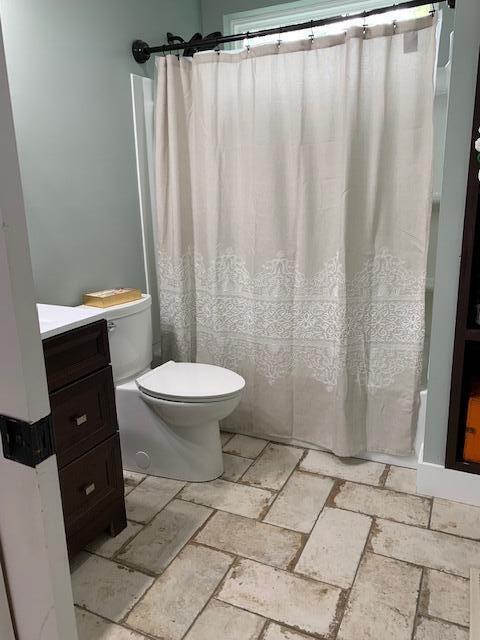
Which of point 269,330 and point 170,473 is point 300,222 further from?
point 170,473

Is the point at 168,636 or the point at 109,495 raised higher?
the point at 109,495

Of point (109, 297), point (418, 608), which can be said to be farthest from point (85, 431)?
point (418, 608)

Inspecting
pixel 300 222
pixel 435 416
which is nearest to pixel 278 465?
pixel 435 416

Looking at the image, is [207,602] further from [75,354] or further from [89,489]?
[75,354]

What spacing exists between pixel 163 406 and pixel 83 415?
46cm

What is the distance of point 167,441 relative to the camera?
7.58 feet

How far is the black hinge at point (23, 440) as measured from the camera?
2.50 feet

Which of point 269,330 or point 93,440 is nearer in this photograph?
point 93,440

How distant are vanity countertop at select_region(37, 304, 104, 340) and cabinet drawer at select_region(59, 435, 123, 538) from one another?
47cm

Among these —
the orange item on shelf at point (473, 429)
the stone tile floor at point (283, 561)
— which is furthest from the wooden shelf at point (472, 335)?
the stone tile floor at point (283, 561)

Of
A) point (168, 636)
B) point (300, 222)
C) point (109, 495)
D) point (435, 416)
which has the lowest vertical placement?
point (168, 636)

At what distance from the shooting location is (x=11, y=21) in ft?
6.17

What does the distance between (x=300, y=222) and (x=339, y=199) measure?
202mm

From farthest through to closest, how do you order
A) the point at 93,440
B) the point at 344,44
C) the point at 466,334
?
the point at 344,44, the point at 466,334, the point at 93,440
